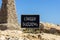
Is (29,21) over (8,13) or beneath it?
beneath

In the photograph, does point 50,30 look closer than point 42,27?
Yes

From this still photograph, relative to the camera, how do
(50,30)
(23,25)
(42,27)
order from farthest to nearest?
(42,27)
(50,30)
(23,25)

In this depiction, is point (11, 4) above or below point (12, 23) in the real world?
above

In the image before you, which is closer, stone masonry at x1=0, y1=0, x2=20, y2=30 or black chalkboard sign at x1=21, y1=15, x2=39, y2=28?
black chalkboard sign at x1=21, y1=15, x2=39, y2=28

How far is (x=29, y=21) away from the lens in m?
17.0

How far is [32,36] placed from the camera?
1489cm

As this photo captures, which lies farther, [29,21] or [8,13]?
[8,13]

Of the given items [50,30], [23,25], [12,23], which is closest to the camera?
[23,25]

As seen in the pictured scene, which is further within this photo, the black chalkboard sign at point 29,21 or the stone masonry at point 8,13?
the stone masonry at point 8,13

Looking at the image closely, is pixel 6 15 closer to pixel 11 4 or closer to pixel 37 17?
pixel 11 4

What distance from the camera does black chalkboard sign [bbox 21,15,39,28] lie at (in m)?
16.8

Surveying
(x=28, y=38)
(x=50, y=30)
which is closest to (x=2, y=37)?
(x=28, y=38)

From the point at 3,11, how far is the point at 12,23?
4.92 feet

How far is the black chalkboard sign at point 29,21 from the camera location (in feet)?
55.3
